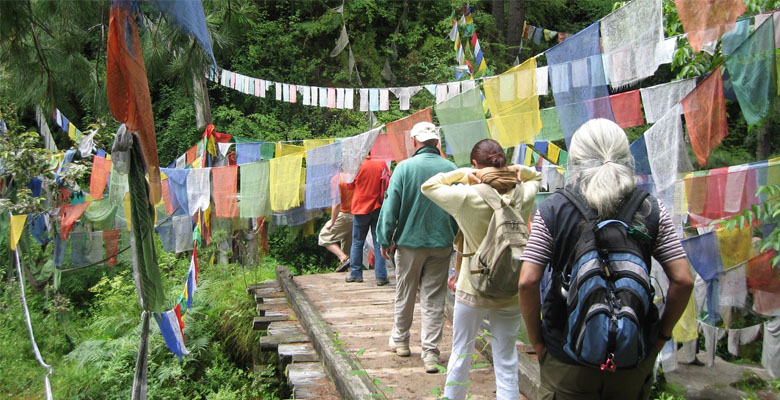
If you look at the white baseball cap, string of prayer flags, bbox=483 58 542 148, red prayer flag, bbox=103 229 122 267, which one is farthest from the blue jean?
red prayer flag, bbox=103 229 122 267

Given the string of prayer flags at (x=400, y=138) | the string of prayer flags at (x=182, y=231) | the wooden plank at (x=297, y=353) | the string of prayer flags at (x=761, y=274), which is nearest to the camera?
the string of prayer flags at (x=761, y=274)

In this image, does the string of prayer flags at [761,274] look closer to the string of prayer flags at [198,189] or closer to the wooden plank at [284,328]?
the wooden plank at [284,328]

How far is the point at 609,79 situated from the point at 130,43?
394 cm

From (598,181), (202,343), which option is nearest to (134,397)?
(598,181)

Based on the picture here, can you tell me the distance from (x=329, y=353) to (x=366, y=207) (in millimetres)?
2853

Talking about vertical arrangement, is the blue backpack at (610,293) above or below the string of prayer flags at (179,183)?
below

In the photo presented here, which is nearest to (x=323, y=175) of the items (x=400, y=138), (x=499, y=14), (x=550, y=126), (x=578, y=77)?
(x=400, y=138)

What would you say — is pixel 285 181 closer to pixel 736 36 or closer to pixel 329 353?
pixel 329 353

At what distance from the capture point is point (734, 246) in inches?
189

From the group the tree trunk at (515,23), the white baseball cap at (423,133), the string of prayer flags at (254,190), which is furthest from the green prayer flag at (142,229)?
the tree trunk at (515,23)

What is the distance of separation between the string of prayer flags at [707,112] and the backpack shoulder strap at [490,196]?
201 cm

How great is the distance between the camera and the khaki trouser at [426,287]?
459 centimetres

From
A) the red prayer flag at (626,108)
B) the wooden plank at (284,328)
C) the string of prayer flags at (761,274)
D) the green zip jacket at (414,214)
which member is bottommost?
the wooden plank at (284,328)

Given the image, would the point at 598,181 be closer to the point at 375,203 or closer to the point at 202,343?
the point at 375,203
